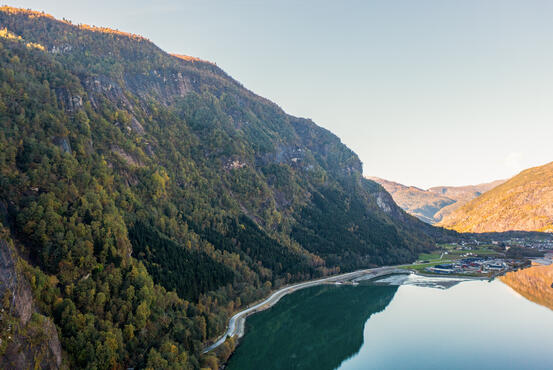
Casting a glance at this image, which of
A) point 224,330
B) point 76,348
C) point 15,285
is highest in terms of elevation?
point 15,285

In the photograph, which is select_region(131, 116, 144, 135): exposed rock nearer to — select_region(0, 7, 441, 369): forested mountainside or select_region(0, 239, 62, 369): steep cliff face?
select_region(0, 7, 441, 369): forested mountainside

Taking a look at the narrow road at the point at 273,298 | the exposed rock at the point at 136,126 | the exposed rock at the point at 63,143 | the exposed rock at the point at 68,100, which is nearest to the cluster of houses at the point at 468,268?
the narrow road at the point at 273,298

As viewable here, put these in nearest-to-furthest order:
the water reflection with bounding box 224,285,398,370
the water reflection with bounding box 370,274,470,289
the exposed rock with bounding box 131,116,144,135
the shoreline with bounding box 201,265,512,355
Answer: the water reflection with bounding box 224,285,398,370
the shoreline with bounding box 201,265,512,355
the water reflection with bounding box 370,274,470,289
the exposed rock with bounding box 131,116,144,135

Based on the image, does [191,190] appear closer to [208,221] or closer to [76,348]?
[208,221]

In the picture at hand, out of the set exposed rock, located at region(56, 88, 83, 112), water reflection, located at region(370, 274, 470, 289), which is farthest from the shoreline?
exposed rock, located at region(56, 88, 83, 112)

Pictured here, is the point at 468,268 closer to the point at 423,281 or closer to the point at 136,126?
the point at 423,281

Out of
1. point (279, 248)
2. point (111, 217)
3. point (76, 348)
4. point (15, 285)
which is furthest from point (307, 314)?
point (15, 285)
